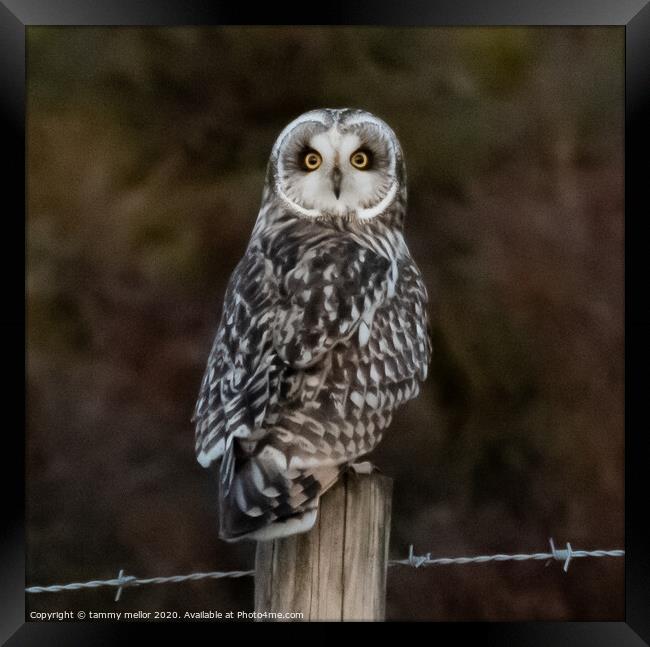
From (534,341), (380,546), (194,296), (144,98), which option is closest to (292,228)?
(194,296)

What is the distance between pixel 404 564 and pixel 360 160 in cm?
94

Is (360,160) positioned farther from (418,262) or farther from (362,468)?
(362,468)

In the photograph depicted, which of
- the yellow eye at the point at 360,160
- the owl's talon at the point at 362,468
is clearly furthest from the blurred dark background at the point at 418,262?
the owl's talon at the point at 362,468

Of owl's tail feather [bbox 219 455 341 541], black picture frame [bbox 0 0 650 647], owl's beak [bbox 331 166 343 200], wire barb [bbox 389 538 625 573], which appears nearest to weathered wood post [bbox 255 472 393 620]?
owl's tail feather [bbox 219 455 341 541]

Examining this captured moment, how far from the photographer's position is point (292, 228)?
2.33 m

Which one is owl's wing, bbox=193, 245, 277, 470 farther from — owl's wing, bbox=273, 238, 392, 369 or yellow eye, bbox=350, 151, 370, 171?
yellow eye, bbox=350, 151, 370, 171

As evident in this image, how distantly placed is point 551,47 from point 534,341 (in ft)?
2.24

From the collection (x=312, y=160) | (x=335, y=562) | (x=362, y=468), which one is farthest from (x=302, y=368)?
(x=312, y=160)

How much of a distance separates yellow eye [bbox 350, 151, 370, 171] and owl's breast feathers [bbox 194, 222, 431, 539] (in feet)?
0.54

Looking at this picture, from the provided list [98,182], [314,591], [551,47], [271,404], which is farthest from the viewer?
[98,182]

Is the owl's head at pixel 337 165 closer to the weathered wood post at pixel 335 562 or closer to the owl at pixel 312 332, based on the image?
the owl at pixel 312 332

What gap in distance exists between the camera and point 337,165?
225 cm

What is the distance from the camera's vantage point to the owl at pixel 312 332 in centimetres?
195

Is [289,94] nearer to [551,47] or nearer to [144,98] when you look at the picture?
[144,98]
